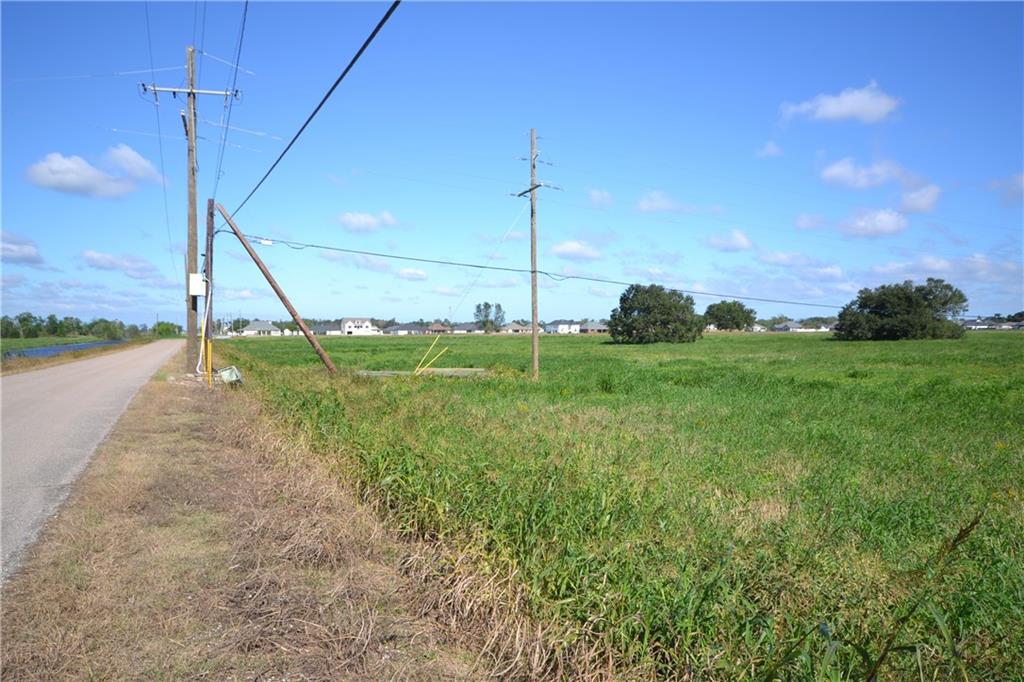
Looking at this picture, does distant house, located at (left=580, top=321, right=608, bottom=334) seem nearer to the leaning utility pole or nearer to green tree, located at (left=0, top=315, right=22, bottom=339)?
green tree, located at (left=0, top=315, right=22, bottom=339)

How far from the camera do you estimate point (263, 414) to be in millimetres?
11695

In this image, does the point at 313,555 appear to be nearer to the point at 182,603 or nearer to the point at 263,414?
the point at 182,603

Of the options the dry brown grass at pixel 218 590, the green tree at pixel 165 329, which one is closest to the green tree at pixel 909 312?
the dry brown grass at pixel 218 590

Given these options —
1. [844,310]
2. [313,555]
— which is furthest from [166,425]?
[844,310]

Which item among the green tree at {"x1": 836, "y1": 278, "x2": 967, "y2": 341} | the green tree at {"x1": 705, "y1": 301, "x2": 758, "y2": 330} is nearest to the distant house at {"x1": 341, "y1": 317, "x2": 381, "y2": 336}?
the green tree at {"x1": 705, "y1": 301, "x2": 758, "y2": 330}

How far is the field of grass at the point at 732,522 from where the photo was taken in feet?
11.4

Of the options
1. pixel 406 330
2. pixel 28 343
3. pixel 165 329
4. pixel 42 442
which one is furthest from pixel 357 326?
pixel 42 442

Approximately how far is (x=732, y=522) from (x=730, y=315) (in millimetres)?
131956

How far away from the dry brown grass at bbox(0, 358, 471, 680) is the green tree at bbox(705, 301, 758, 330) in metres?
130

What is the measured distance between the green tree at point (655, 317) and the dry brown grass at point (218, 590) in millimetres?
71270

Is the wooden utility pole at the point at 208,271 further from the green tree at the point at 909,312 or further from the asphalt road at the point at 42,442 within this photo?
the green tree at the point at 909,312

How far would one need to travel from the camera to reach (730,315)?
131 metres

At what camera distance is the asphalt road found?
605cm

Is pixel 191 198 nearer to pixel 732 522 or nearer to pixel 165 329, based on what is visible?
pixel 732 522
